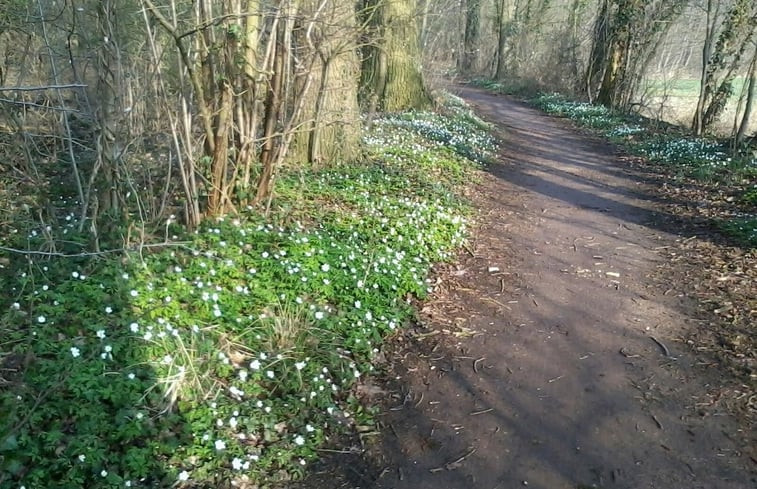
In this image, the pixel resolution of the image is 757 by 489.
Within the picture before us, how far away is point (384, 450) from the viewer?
12.7ft

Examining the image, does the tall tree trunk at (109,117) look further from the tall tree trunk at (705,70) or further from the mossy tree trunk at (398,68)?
the tall tree trunk at (705,70)

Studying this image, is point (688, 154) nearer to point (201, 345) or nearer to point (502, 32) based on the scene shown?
point (201, 345)

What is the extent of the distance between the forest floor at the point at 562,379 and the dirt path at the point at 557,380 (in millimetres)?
13

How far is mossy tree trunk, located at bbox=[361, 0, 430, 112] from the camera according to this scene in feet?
46.7

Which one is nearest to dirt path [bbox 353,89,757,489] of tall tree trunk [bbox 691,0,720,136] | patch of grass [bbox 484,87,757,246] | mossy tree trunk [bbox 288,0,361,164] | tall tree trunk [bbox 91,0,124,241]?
patch of grass [bbox 484,87,757,246]

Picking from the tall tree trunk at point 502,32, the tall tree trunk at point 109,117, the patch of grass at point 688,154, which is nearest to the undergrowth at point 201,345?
the tall tree trunk at point 109,117

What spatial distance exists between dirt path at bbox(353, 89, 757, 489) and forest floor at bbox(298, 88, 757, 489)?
0.04 feet

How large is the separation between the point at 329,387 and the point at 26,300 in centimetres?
264

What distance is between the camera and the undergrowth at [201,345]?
335 centimetres

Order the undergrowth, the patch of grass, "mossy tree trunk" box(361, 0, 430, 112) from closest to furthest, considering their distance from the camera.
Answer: the undergrowth
the patch of grass
"mossy tree trunk" box(361, 0, 430, 112)

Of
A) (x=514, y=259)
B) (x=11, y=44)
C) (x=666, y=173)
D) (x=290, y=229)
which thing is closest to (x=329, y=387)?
(x=290, y=229)

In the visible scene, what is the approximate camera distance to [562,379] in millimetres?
4602

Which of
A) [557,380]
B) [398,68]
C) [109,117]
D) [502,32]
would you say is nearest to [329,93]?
[109,117]

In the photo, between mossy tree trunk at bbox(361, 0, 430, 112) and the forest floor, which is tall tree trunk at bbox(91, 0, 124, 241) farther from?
mossy tree trunk at bbox(361, 0, 430, 112)
